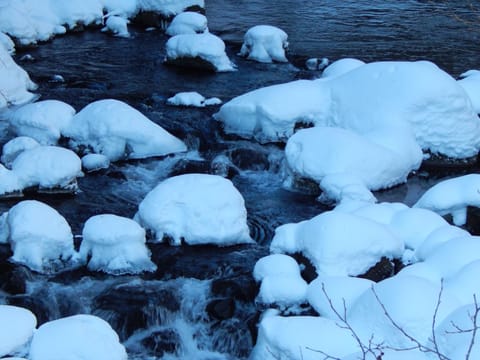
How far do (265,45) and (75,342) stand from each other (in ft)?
31.0

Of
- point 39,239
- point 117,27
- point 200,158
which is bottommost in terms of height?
point 200,158

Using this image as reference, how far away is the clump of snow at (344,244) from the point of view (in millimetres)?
6582

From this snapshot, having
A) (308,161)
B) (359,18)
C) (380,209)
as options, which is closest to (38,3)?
(359,18)

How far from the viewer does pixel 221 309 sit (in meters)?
6.52

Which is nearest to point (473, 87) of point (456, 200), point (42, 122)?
point (456, 200)

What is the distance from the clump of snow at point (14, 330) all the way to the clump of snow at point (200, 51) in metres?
7.99

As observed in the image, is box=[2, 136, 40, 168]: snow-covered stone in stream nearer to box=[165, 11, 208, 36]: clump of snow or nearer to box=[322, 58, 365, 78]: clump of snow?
box=[322, 58, 365, 78]: clump of snow

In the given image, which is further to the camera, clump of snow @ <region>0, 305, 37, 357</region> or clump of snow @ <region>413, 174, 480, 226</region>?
clump of snow @ <region>413, 174, 480, 226</region>

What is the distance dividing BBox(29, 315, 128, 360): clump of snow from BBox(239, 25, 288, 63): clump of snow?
29.9ft

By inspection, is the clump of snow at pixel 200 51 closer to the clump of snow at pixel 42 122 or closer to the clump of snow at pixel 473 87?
the clump of snow at pixel 42 122

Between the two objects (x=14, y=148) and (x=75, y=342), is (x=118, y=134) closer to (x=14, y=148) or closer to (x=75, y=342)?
(x=14, y=148)

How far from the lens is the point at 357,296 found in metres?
5.84

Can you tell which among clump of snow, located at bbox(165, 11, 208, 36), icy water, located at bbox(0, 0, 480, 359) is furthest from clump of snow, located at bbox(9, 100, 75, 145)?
clump of snow, located at bbox(165, 11, 208, 36)

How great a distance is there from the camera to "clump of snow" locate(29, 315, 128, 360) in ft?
16.4
